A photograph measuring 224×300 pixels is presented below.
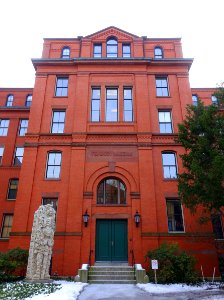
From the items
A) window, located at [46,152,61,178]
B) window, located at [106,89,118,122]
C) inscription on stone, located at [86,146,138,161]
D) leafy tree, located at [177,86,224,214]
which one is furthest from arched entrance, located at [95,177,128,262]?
window, located at [106,89,118,122]

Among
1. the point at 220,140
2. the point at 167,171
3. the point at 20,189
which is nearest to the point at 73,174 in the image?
the point at 20,189

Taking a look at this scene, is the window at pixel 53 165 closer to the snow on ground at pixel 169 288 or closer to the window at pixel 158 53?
the snow on ground at pixel 169 288

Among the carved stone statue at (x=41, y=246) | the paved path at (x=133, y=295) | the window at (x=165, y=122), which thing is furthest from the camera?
the window at (x=165, y=122)

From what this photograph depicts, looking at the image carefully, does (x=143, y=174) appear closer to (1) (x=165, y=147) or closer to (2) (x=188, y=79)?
(1) (x=165, y=147)

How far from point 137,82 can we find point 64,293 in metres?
16.9

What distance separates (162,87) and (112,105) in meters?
4.80

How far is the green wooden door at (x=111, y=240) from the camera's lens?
55.0 feet

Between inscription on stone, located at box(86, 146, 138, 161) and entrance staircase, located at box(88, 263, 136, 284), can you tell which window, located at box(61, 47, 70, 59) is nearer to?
inscription on stone, located at box(86, 146, 138, 161)

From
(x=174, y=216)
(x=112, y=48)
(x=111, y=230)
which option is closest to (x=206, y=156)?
(x=174, y=216)

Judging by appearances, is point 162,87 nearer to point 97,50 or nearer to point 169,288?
point 97,50

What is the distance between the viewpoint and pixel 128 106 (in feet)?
70.1

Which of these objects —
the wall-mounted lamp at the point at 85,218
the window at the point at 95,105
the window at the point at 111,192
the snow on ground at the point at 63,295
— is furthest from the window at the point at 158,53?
the snow on ground at the point at 63,295

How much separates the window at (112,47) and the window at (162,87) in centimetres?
489

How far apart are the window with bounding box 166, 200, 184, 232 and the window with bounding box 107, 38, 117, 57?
14335mm
